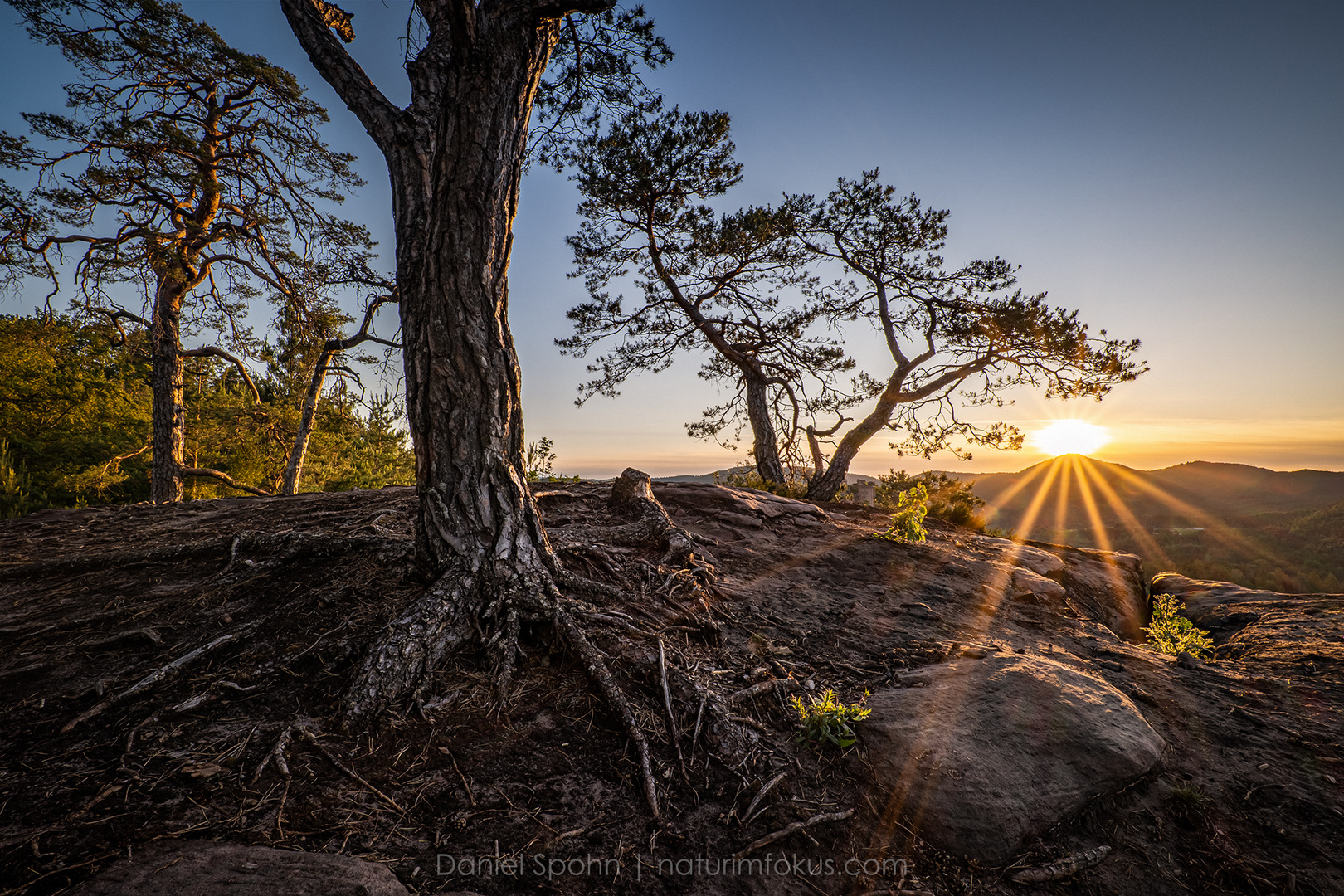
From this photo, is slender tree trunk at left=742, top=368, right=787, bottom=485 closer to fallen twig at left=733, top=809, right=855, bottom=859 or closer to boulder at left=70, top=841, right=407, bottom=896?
fallen twig at left=733, top=809, right=855, bottom=859

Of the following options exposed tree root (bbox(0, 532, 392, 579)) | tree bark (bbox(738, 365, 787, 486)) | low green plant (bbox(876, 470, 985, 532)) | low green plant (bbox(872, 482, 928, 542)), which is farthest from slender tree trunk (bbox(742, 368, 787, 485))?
exposed tree root (bbox(0, 532, 392, 579))

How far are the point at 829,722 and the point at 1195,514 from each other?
42.2m

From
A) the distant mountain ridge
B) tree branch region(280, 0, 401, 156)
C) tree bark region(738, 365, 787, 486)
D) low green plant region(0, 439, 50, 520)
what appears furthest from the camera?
the distant mountain ridge

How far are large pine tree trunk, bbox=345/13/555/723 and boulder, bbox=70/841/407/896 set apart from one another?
150 centimetres

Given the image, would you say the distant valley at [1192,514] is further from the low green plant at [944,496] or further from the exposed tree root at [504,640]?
the exposed tree root at [504,640]

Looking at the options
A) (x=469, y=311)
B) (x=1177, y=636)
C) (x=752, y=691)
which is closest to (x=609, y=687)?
(x=752, y=691)

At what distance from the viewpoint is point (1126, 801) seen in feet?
7.85

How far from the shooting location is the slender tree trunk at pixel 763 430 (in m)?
11.6

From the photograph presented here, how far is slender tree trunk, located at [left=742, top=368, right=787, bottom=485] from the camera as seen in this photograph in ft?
37.9

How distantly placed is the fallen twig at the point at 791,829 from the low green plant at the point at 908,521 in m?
4.23

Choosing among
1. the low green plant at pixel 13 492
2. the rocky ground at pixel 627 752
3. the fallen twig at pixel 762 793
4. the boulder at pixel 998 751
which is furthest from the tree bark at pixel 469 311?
the low green plant at pixel 13 492

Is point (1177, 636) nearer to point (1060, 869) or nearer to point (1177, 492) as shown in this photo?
point (1060, 869)

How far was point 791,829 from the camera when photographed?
80.6 inches

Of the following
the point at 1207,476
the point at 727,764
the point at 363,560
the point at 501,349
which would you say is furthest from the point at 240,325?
the point at 1207,476
